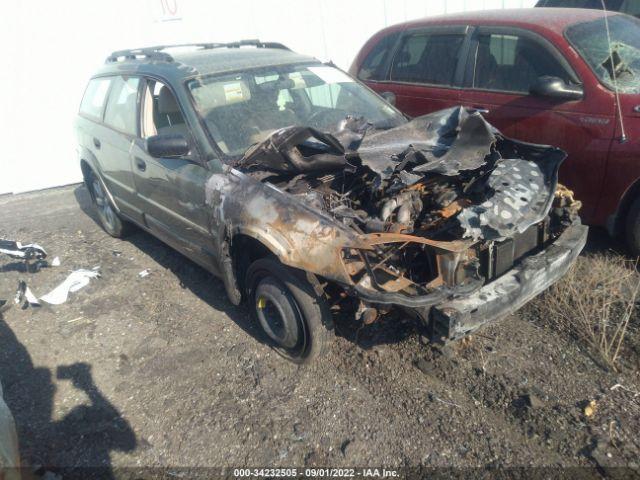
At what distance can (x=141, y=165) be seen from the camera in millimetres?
3941

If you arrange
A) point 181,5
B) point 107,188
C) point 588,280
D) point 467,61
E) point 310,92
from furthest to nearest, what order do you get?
point 181,5 → point 107,188 → point 467,61 → point 310,92 → point 588,280

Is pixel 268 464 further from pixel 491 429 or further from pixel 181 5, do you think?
pixel 181 5

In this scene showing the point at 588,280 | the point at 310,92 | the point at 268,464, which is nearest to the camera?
the point at 268,464

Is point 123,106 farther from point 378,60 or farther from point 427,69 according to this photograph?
point 427,69

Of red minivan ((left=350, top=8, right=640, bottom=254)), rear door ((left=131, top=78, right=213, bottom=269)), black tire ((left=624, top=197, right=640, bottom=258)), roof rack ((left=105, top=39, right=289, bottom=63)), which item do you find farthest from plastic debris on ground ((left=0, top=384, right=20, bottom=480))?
black tire ((left=624, top=197, right=640, bottom=258))

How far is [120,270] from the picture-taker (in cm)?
473

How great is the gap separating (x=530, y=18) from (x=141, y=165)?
3.57 meters

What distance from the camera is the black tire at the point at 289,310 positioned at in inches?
112

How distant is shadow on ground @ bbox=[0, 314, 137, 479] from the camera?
2.62 m

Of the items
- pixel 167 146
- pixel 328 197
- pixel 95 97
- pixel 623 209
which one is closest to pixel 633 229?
pixel 623 209

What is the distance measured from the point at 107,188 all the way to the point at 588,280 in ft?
14.4

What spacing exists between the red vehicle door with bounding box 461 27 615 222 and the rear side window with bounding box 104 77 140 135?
2907mm

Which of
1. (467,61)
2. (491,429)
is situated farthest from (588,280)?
(467,61)

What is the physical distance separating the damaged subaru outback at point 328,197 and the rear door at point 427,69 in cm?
79
